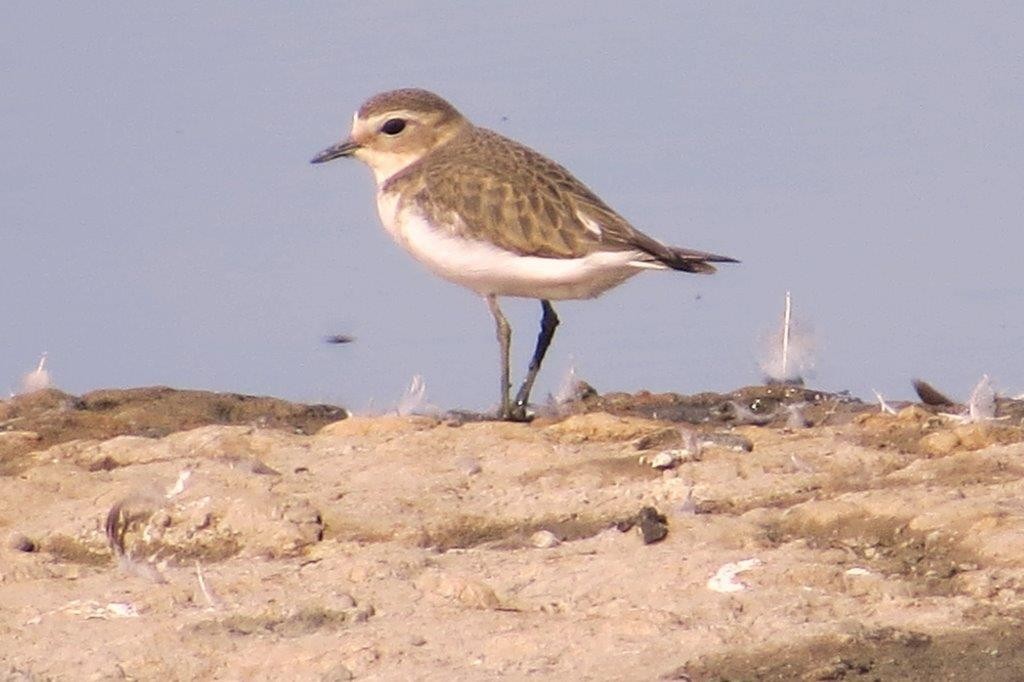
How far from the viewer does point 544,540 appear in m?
6.06

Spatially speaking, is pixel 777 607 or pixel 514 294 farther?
pixel 514 294

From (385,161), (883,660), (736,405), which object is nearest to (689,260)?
(736,405)

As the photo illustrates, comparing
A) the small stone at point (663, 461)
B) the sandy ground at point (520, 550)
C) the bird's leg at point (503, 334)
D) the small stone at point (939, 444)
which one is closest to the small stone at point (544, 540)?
the sandy ground at point (520, 550)

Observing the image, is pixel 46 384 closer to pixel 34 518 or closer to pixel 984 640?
pixel 34 518

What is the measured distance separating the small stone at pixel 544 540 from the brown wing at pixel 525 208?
2.30 m

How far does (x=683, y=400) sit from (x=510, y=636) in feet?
12.1

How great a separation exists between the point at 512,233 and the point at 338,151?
1.70 metres

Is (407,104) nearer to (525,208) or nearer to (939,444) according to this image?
(525,208)

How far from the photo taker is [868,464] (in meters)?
6.64

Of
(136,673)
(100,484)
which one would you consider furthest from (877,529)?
(100,484)

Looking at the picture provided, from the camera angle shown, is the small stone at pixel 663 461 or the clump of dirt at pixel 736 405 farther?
the clump of dirt at pixel 736 405

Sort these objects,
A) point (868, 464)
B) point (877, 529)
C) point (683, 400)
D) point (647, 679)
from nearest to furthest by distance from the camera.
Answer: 1. point (647, 679)
2. point (877, 529)
3. point (868, 464)
4. point (683, 400)

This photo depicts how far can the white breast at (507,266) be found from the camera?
27.6 feet

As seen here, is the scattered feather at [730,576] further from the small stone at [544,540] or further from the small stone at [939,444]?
the small stone at [939,444]
